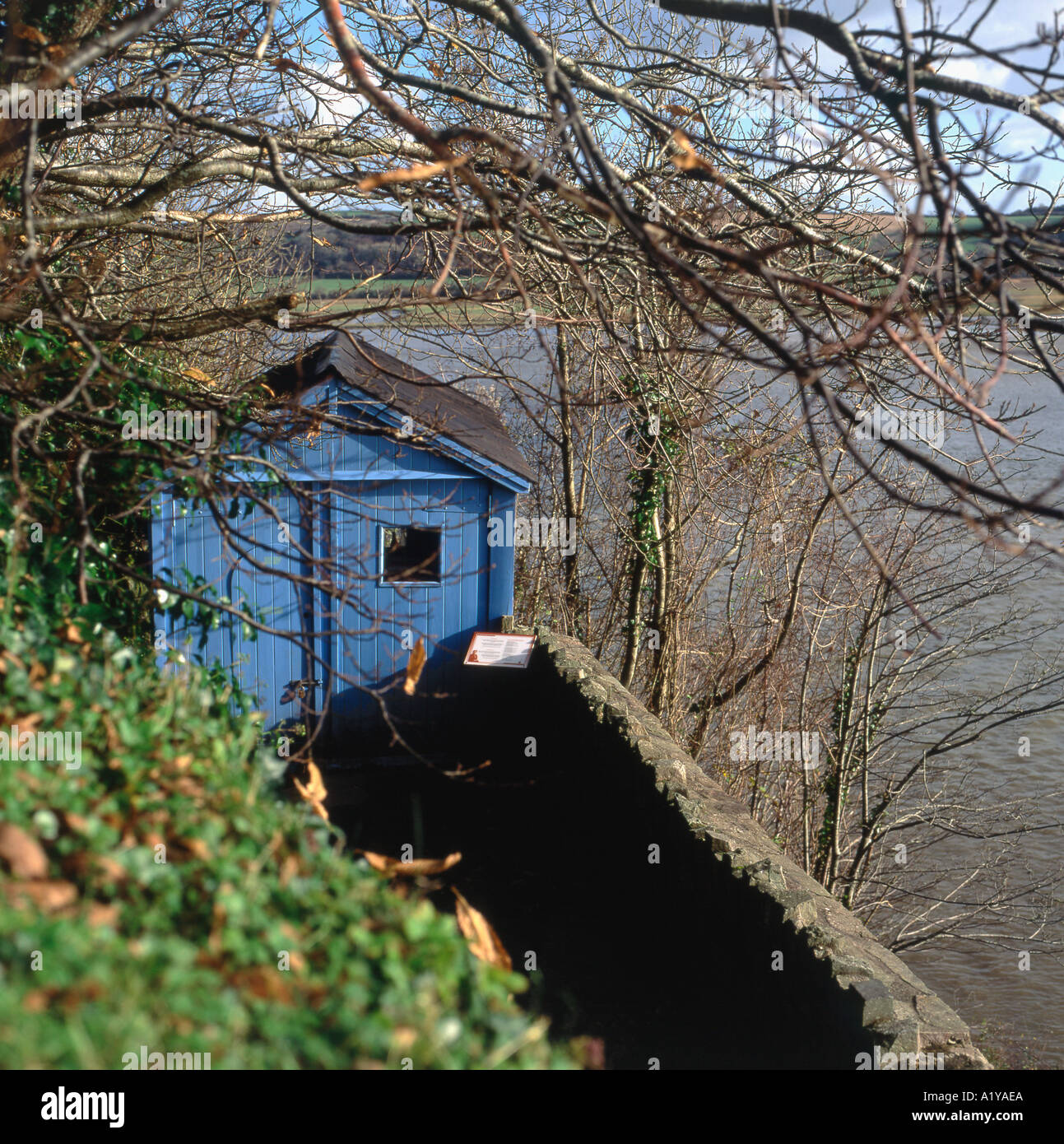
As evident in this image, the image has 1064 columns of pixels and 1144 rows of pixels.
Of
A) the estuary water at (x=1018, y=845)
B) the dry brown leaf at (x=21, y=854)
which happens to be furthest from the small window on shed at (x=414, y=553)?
the dry brown leaf at (x=21, y=854)

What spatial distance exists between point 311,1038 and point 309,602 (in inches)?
349

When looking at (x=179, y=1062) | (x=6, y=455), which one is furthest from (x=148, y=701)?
(x=6, y=455)

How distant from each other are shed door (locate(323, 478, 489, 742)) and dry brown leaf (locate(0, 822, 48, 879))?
8.15 meters

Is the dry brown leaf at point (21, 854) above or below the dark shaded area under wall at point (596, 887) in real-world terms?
above

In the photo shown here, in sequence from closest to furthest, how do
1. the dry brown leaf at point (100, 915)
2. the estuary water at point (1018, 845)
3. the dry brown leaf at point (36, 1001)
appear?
the dry brown leaf at point (36, 1001) < the dry brown leaf at point (100, 915) < the estuary water at point (1018, 845)

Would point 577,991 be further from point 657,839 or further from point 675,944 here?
point 657,839

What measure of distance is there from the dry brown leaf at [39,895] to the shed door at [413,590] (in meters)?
8.26

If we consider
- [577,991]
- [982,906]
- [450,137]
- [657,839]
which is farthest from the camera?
[982,906]

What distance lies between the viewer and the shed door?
10.6 m

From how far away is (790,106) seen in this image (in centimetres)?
544

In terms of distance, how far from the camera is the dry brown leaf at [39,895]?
2113mm

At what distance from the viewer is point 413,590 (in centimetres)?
1081

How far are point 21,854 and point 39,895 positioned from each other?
11cm

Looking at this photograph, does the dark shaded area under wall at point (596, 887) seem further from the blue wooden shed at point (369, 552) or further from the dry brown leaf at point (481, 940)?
the dry brown leaf at point (481, 940)
